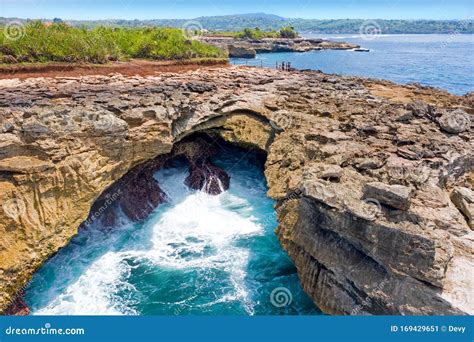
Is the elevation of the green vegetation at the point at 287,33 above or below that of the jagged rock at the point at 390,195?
above

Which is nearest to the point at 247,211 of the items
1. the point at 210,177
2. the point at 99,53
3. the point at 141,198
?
the point at 210,177

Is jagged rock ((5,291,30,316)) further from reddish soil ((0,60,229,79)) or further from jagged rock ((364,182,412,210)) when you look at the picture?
reddish soil ((0,60,229,79))

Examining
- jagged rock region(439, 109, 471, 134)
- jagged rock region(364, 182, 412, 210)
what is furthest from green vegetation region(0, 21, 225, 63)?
jagged rock region(364, 182, 412, 210)

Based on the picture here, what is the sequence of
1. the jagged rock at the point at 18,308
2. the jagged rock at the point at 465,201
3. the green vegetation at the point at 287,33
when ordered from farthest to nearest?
the green vegetation at the point at 287,33 < the jagged rock at the point at 18,308 < the jagged rock at the point at 465,201

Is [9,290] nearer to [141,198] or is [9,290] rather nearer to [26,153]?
[26,153]

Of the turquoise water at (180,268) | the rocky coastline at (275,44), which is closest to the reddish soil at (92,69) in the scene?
the turquoise water at (180,268)

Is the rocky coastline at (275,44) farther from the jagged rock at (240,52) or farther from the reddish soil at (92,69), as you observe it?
the reddish soil at (92,69)

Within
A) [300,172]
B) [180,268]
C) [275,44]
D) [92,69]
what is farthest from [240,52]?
[180,268]

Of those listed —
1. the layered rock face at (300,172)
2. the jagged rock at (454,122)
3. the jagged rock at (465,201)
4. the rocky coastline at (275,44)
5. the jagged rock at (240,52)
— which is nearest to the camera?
the layered rock face at (300,172)
